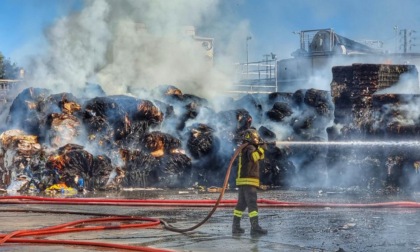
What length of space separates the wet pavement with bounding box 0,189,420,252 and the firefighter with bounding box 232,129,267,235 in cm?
18

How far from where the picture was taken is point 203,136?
64.5 feet

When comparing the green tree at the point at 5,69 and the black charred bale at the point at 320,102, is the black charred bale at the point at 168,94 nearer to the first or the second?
the black charred bale at the point at 320,102

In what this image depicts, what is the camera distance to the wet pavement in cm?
853

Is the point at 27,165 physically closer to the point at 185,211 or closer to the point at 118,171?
the point at 118,171

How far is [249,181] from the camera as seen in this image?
970 centimetres

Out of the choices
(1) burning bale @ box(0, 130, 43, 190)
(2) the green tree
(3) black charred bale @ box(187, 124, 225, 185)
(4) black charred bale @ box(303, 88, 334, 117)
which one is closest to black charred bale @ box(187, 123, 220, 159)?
(3) black charred bale @ box(187, 124, 225, 185)

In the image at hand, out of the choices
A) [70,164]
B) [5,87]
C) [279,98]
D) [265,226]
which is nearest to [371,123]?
[279,98]

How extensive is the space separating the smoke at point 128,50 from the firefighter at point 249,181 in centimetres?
1427

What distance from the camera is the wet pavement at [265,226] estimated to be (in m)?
8.53

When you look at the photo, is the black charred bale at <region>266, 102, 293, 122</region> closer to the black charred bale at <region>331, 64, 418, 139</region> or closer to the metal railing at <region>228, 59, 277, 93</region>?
the black charred bale at <region>331, 64, 418, 139</region>

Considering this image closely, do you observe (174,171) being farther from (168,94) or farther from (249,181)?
(249,181)

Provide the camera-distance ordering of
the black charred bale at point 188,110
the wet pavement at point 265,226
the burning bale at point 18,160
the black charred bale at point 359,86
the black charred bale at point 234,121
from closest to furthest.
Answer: the wet pavement at point 265,226, the burning bale at point 18,160, the black charred bale at point 359,86, the black charred bale at point 234,121, the black charred bale at point 188,110

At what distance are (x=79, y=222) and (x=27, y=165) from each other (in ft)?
26.0

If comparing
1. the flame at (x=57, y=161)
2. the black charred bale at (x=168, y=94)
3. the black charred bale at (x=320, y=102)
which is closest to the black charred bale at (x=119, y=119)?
the flame at (x=57, y=161)
